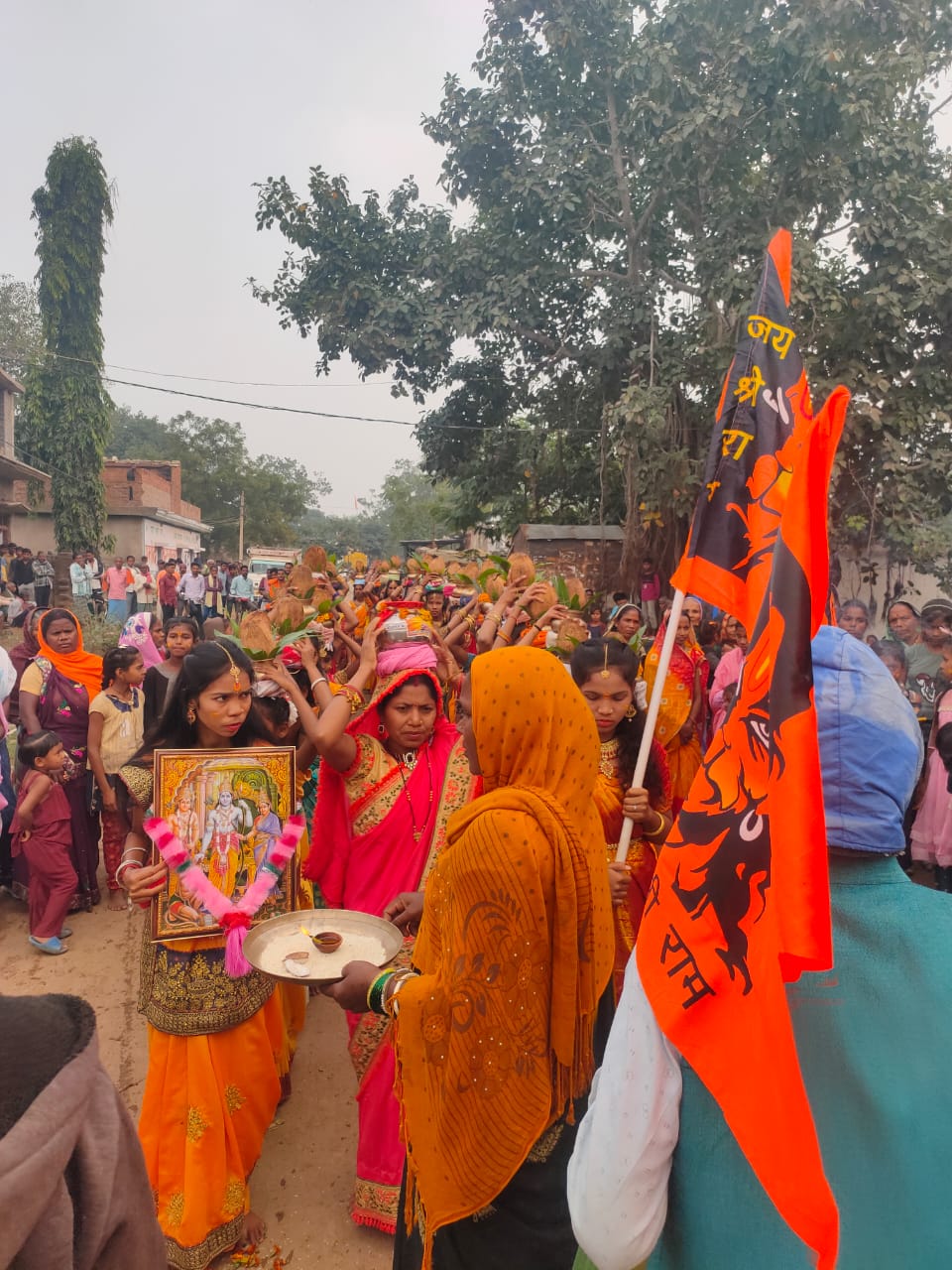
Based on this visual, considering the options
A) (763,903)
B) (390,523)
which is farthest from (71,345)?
(390,523)

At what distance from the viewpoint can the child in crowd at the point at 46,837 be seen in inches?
196

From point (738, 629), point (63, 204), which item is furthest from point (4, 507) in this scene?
point (738, 629)

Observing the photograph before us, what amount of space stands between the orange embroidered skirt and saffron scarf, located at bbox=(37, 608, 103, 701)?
341 centimetres

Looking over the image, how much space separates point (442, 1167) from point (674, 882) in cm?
111

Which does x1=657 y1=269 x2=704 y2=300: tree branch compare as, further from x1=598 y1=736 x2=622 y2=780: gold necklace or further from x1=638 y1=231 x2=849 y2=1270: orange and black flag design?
x1=638 y1=231 x2=849 y2=1270: orange and black flag design

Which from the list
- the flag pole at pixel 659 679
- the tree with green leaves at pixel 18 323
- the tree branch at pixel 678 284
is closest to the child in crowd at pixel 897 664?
the flag pole at pixel 659 679

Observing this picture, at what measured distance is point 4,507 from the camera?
22.2 meters

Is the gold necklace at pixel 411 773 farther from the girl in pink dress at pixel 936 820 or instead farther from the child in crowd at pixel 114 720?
the girl in pink dress at pixel 936 820

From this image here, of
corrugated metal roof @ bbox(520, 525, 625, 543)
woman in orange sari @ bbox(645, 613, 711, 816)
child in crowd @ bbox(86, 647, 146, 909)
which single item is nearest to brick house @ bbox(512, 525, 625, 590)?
corrugated metal roof @ bbox(520, 525, 625, 543)

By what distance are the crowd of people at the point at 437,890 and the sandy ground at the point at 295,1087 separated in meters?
0.12

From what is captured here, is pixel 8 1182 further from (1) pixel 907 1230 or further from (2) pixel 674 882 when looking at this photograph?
(1) pixel 907 1230

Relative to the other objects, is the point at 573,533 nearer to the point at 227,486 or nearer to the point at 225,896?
the point at 225,896

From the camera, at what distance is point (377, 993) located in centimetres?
194

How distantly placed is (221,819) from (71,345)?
2700cm
